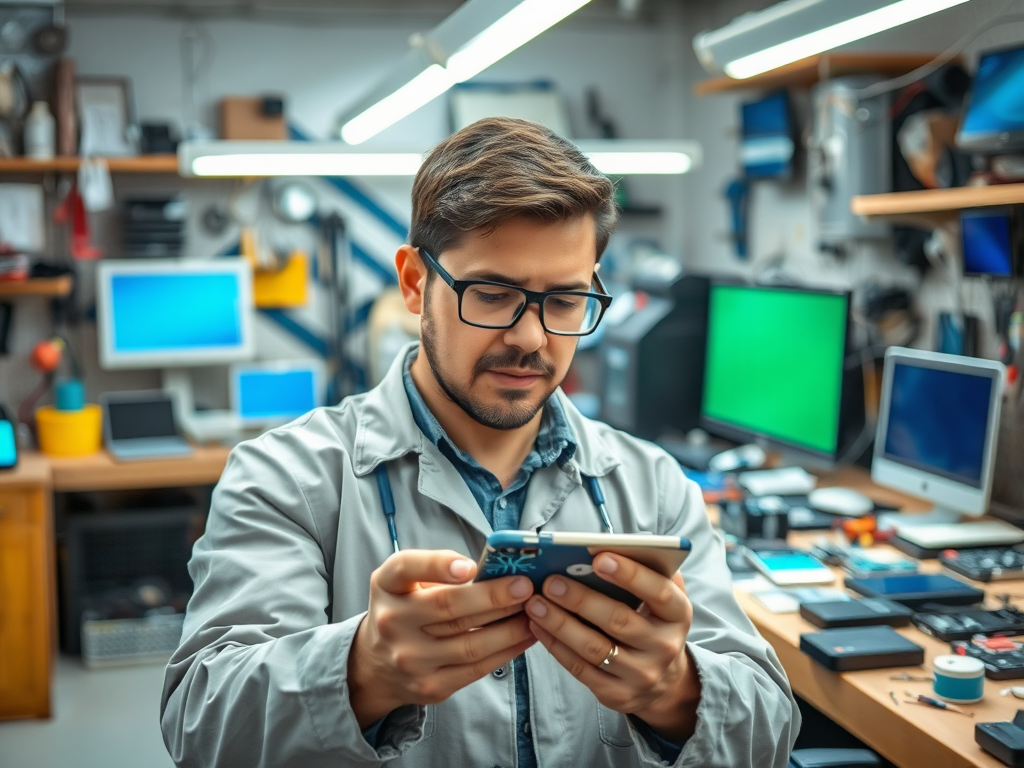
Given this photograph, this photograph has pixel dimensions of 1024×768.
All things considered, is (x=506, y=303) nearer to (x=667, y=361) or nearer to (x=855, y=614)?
(x=855, y=614)

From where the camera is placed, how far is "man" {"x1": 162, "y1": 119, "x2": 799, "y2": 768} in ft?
3.78

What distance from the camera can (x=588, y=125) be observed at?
192 inches

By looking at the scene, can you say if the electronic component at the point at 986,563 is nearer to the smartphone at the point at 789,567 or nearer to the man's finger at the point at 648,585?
the smartphone at the point at 789,567

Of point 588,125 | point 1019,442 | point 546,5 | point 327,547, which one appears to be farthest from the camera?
point 588,125

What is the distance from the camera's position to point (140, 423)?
416cm

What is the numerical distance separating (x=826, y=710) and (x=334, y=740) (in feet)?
3.37

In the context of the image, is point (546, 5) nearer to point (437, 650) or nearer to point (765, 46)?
point (765, 46)

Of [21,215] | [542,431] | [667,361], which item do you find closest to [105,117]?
[21,215]

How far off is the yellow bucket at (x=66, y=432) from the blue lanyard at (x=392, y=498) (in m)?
2.90

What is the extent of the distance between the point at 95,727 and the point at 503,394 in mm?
2592

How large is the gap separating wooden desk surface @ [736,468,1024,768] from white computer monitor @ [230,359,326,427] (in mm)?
2577

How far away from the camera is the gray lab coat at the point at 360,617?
4.01 feet

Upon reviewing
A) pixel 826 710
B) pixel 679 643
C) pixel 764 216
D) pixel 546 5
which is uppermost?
pixel 546 5

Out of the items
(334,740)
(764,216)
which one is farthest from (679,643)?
(764,216)
